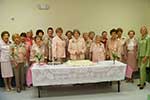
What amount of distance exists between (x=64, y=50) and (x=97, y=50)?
73cm

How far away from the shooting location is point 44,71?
5.50 metres

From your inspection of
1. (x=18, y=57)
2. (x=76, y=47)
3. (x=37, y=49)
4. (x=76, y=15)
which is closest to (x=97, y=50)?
(x=76, y=47)

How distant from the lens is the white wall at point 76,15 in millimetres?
7953

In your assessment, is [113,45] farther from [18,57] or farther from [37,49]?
[18,57]

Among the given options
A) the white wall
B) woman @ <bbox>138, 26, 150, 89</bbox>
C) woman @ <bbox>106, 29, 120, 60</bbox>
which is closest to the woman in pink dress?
woman @ <bbox>106, 29, 120, 60</bbox>

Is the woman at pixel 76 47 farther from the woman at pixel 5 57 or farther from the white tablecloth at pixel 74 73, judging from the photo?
the woman at pixel 5 57

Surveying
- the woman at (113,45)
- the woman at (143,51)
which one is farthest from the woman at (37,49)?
the woman at (143,51)

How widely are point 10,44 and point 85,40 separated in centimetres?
174

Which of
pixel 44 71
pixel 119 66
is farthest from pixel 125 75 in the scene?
pixel 44 71

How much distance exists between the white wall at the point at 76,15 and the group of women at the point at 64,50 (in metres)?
1.39

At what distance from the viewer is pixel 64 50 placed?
21.4 ft

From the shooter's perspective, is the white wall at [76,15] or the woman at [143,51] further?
the white wall at [76,15]

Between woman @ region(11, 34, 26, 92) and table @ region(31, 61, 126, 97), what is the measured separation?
495 mm

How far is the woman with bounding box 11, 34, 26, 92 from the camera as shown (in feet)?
19.7
